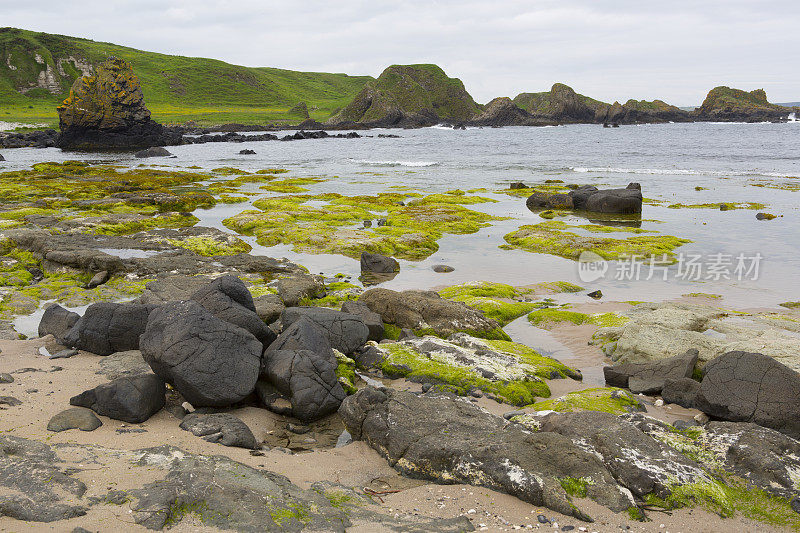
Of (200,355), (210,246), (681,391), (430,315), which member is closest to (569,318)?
(430,315)

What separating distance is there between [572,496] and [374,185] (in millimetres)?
47803

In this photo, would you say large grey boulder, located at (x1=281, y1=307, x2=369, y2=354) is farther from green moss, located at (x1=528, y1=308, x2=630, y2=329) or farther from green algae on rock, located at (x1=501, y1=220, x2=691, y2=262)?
green algae on rock, located at (x1=501, y1=220, x2=691, y2=262)

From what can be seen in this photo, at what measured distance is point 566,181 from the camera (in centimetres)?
5497

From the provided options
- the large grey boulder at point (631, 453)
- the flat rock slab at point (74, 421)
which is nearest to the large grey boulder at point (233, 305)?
the flat rock slab at point (74, 421)

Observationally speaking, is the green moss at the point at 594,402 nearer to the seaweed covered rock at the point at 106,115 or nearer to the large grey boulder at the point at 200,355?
the large grey boulder at the point at 200,355

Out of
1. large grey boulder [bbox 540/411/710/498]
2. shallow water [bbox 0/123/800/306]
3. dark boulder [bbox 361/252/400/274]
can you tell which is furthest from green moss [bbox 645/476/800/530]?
dark boulder [bbox 361/252/400/274]

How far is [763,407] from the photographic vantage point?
989cm

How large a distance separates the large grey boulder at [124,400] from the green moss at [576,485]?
698 cm

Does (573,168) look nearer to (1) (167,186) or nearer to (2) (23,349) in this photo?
(1) (167,186)

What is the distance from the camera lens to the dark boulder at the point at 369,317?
14812mm

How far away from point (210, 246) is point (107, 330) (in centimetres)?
1302

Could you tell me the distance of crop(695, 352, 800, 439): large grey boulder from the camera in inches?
384

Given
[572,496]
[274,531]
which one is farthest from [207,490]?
[572,496]

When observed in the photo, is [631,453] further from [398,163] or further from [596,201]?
[398,163]
